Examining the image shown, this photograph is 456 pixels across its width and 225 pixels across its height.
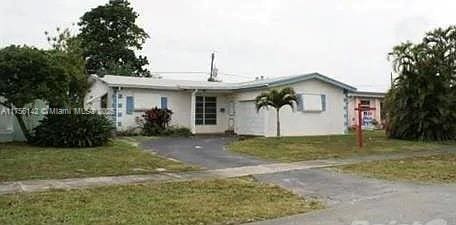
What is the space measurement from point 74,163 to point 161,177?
3081mm

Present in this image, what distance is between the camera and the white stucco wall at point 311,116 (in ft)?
92.6

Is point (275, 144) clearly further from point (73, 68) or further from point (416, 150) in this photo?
point (73, 68)

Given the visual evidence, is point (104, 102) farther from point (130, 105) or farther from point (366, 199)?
point (366, 199)

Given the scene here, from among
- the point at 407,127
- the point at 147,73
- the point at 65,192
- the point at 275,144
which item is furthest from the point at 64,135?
the point at 147,73

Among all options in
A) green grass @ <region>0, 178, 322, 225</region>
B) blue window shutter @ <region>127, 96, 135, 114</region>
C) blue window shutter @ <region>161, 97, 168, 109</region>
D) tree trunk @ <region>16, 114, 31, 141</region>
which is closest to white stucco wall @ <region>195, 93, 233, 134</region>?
blue window shutter @ <region>161, 97, 168, 109</region>

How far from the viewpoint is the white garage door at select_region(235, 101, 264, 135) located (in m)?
28.1

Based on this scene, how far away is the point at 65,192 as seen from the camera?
34.2 feet

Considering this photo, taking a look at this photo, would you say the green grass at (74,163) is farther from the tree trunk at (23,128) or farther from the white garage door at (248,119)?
the white garage door at (248,119)

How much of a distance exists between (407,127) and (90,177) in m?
17.6

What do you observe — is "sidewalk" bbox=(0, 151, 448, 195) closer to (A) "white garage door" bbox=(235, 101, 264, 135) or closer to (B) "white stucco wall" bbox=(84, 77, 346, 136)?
(A) "white garage door" bbox=(235, 101, 264, 135)

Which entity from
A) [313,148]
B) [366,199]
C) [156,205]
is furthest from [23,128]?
[366,199]

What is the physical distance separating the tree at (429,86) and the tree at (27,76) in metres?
15.0

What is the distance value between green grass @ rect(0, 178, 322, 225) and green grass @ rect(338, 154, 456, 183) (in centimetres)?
348

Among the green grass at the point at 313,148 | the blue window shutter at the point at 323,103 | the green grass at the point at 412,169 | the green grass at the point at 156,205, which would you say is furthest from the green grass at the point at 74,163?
the blue window shutter at the point at 323,103
